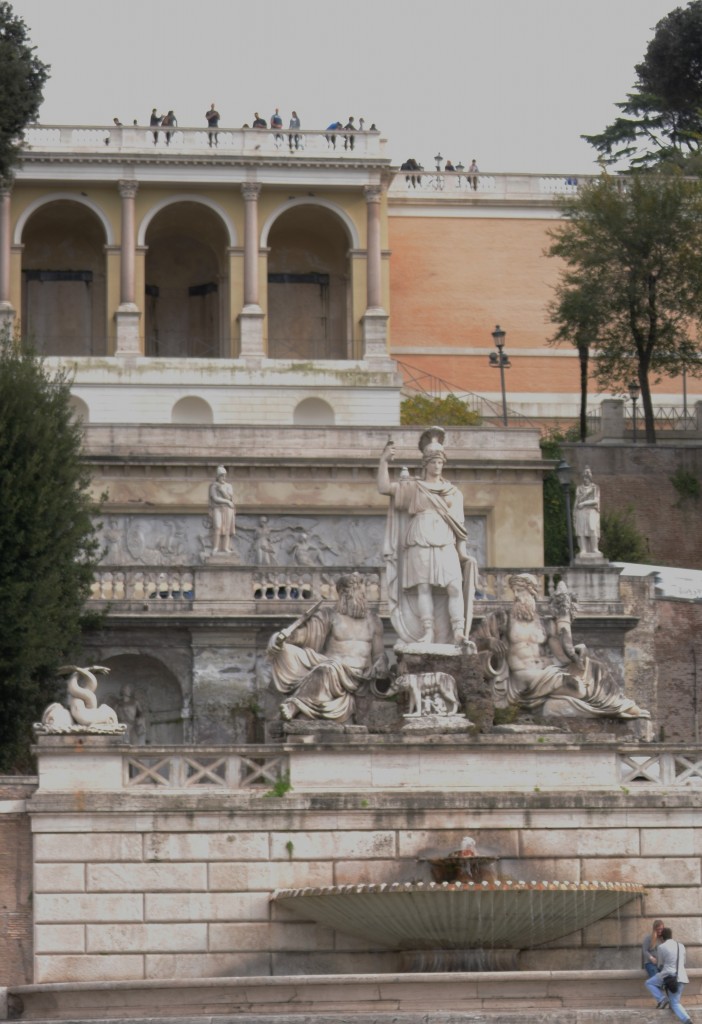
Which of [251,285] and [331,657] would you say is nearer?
[331,657]

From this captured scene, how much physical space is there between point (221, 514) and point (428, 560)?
1017 centimetres

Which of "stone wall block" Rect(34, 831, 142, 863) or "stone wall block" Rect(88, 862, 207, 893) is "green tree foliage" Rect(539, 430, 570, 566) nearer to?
"stone wall block" Rect(88, 862, 207, 893)

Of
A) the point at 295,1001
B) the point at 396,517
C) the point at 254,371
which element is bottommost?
the point at 295,1001

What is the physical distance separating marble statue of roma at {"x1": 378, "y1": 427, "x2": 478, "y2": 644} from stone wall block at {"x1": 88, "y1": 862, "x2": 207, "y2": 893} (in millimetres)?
4106

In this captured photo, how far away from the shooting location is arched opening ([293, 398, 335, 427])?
63719 millimetres

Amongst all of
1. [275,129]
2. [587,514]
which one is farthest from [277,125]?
[587,514]

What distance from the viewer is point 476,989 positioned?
3262 centimetres

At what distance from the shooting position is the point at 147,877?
34438 millimetres

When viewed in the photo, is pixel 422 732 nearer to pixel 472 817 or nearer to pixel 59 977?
pixel 472 817

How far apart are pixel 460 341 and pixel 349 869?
1547 inches

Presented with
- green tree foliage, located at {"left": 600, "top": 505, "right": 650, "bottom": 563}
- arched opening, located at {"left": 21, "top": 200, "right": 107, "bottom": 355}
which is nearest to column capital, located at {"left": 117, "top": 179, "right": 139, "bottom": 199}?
arched opening, located at {"left": 21, "top": 200, "right": 107, "bottom": 355}

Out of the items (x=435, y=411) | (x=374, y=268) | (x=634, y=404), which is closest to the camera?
(x=435, y=411)

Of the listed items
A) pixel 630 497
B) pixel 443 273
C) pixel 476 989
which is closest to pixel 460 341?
pixel 443 273

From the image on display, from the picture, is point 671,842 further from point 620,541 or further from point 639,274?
point 639,274
